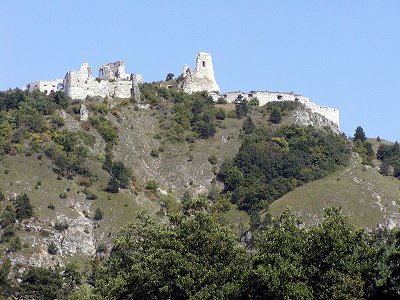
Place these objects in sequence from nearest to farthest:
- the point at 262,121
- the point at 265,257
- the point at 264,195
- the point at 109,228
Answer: the point at 265,257 < the point at 109,228 < the point at 264,195 < the point at 262,121

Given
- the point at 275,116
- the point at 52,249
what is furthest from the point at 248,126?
the point at 52,249

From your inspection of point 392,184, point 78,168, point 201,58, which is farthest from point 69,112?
point 392,184

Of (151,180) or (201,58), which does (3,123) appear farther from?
(201,58)

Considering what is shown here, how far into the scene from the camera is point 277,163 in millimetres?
142750

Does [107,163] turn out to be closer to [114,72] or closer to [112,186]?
[112,186]

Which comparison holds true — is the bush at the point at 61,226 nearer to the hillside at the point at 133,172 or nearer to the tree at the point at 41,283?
the hillside at the point at 133,172

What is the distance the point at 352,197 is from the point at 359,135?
110 feet

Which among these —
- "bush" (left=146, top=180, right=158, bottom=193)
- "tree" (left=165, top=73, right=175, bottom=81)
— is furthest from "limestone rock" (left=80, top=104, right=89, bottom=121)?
"tree" (left=165, top=73, right=175, bottom=81)

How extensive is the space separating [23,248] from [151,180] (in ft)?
97.9

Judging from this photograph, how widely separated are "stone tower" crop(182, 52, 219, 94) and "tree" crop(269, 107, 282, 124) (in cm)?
1499

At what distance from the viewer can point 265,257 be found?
65625 mm

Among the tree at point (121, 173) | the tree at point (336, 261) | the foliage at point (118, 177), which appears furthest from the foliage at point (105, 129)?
the tree at point (336, 261)

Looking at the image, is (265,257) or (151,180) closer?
(265,257)

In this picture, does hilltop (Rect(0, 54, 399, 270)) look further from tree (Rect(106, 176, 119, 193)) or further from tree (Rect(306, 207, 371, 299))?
tree (Rect(306, 207, 371, 299))
